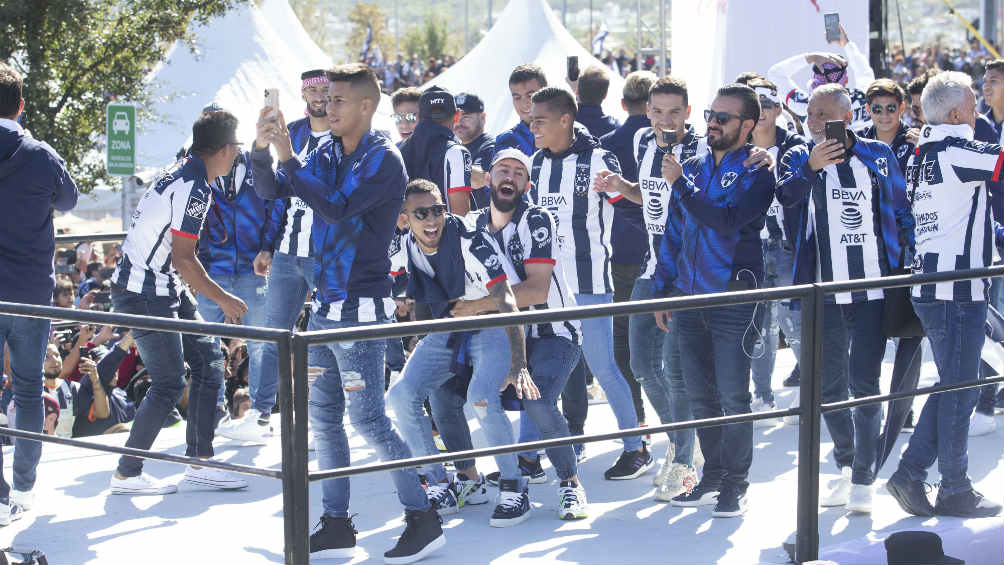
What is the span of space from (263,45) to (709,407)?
16001mm

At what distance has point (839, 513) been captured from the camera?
5098 millimetres

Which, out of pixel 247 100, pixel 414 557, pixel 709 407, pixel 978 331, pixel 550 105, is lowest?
pixel 414 557

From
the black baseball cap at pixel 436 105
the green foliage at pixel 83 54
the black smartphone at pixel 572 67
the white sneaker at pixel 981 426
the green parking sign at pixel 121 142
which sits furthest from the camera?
the green foliage at pixel 83 54

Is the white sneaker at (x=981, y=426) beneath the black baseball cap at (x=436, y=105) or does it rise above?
beneath

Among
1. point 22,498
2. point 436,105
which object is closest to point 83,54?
point 436,105

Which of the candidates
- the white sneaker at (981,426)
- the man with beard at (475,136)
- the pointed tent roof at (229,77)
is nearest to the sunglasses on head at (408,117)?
the man with beard at (475,136)

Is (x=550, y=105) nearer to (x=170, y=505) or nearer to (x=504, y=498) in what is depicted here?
(x=504, y=498)

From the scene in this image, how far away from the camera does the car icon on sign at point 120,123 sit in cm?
1116

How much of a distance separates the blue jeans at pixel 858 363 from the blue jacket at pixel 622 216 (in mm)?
1392

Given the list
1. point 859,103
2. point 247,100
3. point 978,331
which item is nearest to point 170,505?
point 978,331

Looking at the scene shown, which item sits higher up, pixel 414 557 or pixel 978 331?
pixel 978 331

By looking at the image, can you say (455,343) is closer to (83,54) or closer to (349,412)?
(349,412)

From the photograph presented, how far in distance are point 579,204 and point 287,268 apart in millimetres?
1570

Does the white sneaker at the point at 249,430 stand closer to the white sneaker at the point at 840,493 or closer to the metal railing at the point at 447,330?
the metal railing at the point at 447,330
